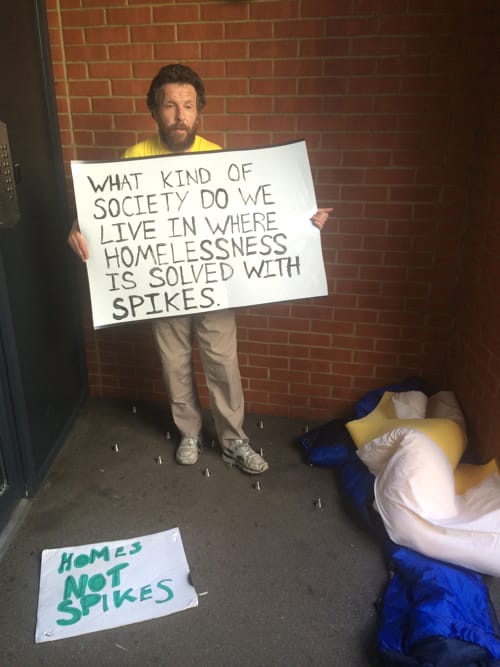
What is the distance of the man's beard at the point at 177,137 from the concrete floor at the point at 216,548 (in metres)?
1.38

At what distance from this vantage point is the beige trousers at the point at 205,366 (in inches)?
91.7

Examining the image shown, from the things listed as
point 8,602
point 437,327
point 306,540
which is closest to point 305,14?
point 437,327

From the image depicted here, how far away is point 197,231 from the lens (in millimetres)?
2158

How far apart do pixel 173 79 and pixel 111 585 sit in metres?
1.83

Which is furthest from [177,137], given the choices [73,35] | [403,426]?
[403,426]

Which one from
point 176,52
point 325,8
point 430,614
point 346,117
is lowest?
point 430,614

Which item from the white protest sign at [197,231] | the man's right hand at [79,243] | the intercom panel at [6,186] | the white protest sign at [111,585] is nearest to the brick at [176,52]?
the white protest sign at [197,231]

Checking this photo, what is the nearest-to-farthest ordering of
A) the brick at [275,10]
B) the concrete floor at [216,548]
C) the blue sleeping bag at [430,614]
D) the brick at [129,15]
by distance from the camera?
the blue sleeping bag at [430,614], the concrete floor at [216,548], the brick at [275,10], the brick at [129,15]

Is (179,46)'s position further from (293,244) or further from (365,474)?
(365,474)

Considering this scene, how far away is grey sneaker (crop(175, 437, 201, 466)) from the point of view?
253 centimetres

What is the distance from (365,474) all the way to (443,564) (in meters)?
0.53

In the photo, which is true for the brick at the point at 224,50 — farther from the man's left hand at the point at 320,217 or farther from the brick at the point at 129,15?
the man's left hand at the point at 320,217

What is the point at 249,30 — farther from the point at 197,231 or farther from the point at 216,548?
the point at 216,548

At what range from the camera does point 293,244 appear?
2.21m
